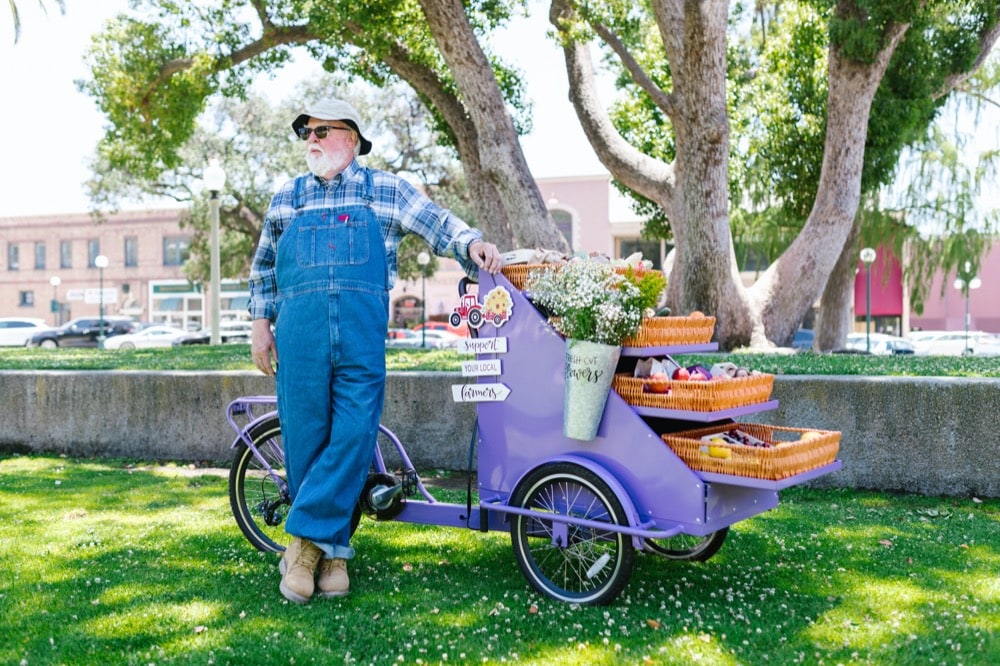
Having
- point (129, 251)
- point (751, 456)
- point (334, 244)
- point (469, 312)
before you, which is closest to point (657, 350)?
point (751, 456)

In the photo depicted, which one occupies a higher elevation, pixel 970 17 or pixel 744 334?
pixel 970 17

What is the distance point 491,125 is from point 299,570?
7774 millimetres

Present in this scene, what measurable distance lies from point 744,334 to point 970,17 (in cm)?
533

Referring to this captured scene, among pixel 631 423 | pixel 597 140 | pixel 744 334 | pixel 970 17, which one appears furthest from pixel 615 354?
pixel 970 17

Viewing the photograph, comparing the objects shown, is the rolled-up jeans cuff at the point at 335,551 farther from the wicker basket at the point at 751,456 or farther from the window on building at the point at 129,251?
the window on building at the point at 129,251

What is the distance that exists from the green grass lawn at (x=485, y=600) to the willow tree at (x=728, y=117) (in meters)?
5.90

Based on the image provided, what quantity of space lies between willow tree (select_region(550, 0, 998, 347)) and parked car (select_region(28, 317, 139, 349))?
1123 inches

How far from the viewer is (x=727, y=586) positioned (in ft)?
13.6

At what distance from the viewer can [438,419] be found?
23.7 feet

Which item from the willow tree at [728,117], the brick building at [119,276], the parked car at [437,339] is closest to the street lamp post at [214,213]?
the willow tree at [728,117]

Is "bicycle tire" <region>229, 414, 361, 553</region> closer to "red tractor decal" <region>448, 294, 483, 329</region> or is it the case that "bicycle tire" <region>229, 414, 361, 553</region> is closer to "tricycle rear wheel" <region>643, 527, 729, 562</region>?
"red tractor decal" <region>448, 294, 483, 329</region>

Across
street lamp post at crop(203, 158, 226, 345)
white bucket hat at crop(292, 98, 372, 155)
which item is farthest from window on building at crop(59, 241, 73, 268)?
white bucket hat at crop(292, 98, 372, 155)

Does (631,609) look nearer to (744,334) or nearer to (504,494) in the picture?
(504,494)

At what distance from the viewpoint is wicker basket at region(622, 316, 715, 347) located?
12.8 ft
